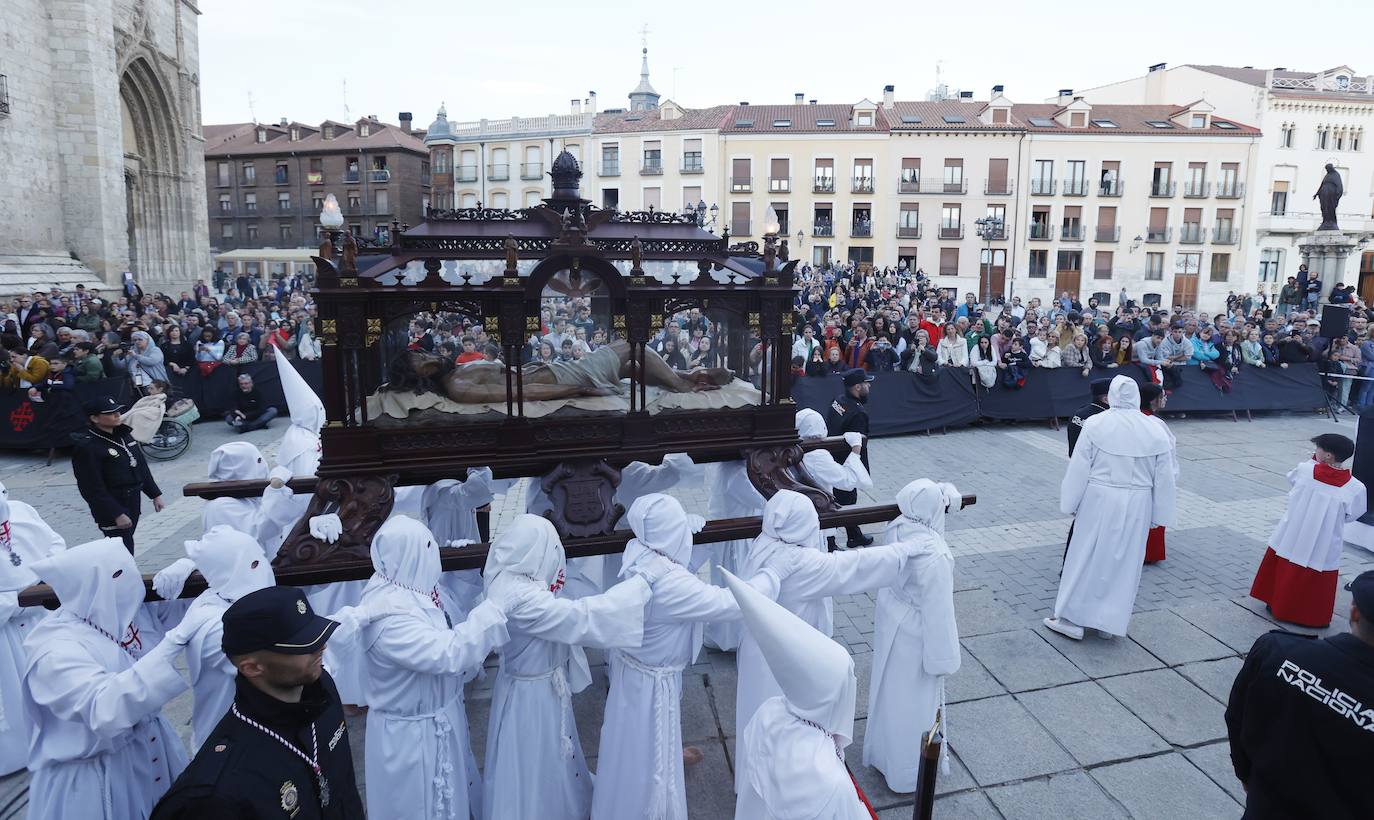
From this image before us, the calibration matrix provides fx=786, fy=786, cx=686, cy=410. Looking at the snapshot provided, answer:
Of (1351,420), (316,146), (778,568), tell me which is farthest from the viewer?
(316,146)

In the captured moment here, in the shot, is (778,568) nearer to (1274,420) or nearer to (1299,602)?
(1299,602)

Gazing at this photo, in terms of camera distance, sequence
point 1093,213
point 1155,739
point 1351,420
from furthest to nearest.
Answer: point 1093,213 < point 1351,420 < point 1155,739

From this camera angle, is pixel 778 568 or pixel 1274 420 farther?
pixel 1274 420

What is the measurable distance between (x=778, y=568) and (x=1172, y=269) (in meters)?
49.0

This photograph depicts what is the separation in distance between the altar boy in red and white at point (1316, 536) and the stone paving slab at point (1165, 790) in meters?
2.80

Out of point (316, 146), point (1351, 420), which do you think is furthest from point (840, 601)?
point (316, 146)

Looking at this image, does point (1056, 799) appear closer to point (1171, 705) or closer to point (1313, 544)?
point (1171, 705)

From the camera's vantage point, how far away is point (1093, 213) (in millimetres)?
43531

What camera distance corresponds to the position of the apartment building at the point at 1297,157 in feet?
140

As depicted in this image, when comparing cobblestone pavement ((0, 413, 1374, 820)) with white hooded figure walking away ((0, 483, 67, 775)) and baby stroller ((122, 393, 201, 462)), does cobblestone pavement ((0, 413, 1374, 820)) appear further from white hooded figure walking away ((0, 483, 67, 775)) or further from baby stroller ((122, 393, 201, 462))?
baby stroller ((122, 393, 201, 462))

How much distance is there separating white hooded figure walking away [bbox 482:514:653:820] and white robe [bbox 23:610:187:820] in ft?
4.90

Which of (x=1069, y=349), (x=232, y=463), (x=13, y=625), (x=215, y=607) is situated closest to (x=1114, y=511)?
(x=215, y=607)

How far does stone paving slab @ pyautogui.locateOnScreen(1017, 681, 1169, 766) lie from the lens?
506 cm

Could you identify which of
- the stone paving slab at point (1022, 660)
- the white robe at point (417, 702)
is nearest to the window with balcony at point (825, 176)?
the stone paving slab at point (1022, 660)
